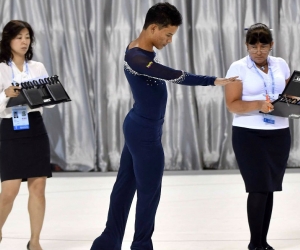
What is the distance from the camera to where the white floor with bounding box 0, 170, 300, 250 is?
450cm

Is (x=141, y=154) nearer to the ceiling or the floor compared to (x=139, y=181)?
nearer to the ceiling

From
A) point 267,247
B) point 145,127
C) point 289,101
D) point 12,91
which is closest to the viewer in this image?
point 145,127

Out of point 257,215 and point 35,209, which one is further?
point 35,209

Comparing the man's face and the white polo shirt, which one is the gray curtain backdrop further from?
the man's face

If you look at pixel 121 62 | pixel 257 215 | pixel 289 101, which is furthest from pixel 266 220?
pixel 121 62

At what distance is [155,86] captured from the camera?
353cm

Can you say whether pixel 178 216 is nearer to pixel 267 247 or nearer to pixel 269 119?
pixel 267 247

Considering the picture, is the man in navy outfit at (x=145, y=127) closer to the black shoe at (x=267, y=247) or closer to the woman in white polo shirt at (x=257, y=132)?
the woman in white polo shirt at (x=257, y=132)

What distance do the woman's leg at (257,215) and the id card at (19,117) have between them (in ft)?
4.66

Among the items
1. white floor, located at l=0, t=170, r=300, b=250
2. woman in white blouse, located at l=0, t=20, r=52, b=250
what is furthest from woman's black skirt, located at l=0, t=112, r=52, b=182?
white floor, located at l=0, t=170, r=300, b=250

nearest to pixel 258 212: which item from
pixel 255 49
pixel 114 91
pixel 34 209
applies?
pixel 255 49

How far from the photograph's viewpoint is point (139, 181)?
11.9 ft

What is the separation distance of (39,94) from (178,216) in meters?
1.70

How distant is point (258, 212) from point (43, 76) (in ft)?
4.99
